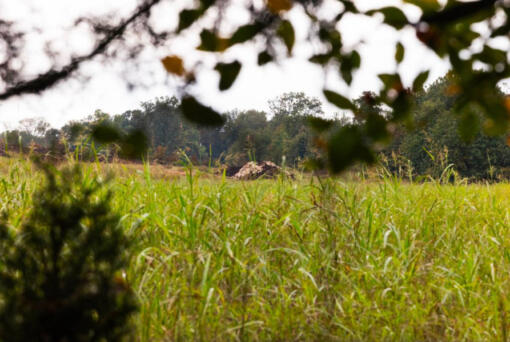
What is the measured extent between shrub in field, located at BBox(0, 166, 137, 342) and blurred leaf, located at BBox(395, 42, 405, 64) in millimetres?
937

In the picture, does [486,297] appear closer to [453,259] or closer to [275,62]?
[453,259]

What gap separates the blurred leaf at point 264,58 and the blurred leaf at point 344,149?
1.43 ft

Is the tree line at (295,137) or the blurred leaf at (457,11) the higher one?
the blurred leaf at (457,11)

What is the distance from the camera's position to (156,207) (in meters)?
2.99

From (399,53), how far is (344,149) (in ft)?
1.78

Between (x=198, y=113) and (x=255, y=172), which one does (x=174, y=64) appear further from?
(x=255, y=172)

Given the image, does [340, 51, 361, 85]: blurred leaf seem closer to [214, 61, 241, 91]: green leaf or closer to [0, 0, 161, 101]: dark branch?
[214, 61, 241, 91]: green leaf

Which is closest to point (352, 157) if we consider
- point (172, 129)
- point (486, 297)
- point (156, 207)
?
point (486, 297)

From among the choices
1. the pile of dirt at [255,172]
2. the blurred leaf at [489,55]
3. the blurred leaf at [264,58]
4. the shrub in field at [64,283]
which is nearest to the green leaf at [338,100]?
the blurred leaf at [264,58]

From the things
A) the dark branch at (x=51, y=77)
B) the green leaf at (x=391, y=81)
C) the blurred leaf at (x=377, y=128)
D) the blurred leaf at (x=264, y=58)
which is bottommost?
the blurred leaf at (x=377, y=128)

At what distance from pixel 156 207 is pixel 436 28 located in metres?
2.44

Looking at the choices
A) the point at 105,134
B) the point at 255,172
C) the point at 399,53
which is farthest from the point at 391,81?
the point at 255,172

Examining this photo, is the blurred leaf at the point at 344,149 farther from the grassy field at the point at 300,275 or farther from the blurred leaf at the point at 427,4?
the grassy field at the point at 300,275

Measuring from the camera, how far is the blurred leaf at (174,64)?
2.67 feet
